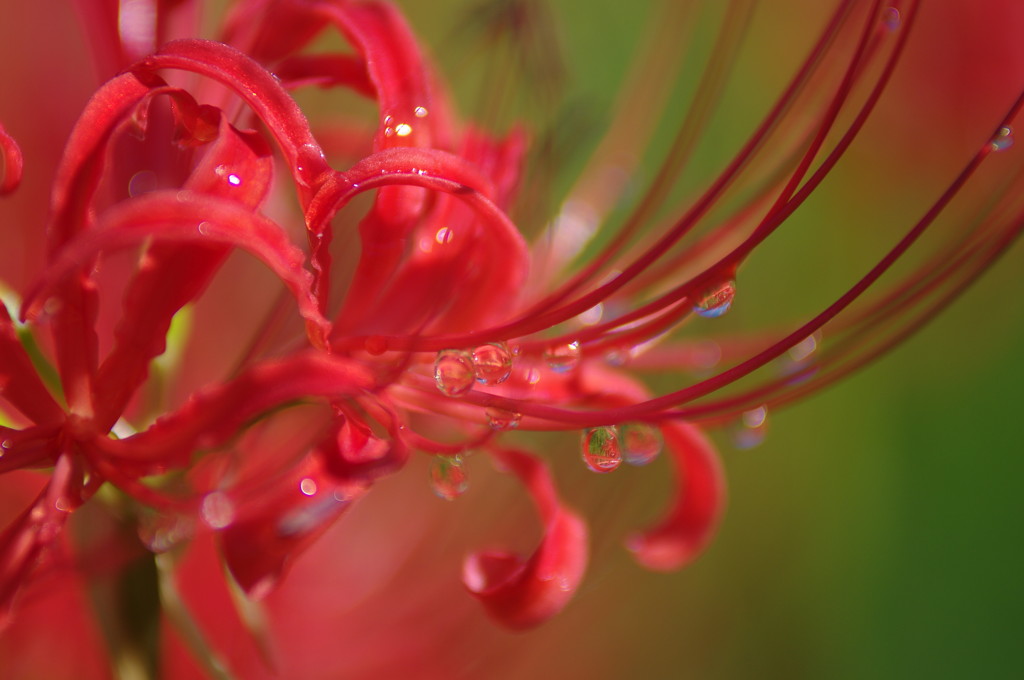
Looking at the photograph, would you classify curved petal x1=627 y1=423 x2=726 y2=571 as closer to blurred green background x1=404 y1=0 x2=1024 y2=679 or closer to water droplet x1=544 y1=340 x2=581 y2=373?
water droplet x1=544 y1=340 x2=581 y2=373

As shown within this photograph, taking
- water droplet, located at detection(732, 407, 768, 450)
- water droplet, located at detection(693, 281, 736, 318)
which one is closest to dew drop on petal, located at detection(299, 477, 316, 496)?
water droplet, located at detection(693, 281, 736, 318)

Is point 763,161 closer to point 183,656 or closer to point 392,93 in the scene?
point 392,93

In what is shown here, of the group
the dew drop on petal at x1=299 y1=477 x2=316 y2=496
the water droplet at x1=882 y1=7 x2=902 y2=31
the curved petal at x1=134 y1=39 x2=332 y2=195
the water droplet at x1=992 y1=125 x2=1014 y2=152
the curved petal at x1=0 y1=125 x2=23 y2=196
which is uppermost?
the water droplet at x1=882 y1=7 x2=902 y2=31

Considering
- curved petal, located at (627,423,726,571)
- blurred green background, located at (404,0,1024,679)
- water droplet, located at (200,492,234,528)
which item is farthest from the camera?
blurred green background, located at (404,0,1024,679)

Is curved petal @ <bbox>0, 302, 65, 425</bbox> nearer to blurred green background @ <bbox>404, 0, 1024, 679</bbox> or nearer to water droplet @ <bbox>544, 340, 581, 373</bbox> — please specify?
water droplet @ <bbox>544, 340, 581, 373</bbox>

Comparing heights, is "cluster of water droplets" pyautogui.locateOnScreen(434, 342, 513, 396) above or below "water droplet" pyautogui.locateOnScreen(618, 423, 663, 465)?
above

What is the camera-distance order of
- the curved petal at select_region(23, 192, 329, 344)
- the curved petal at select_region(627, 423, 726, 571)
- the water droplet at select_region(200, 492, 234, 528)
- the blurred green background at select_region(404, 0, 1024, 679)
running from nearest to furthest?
the curved petal at select_region(23, 192, 329, 344) → the water droplet at select_region(200, 492, 234, 528) → the curved petal at select_region(627, 423, 726, 571) → the blurred green background at select_region(404, 0, 1024, 679)

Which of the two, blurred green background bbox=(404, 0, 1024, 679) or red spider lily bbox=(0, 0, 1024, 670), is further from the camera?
blurred green background bbox=(404, 0, 1024, 679)
